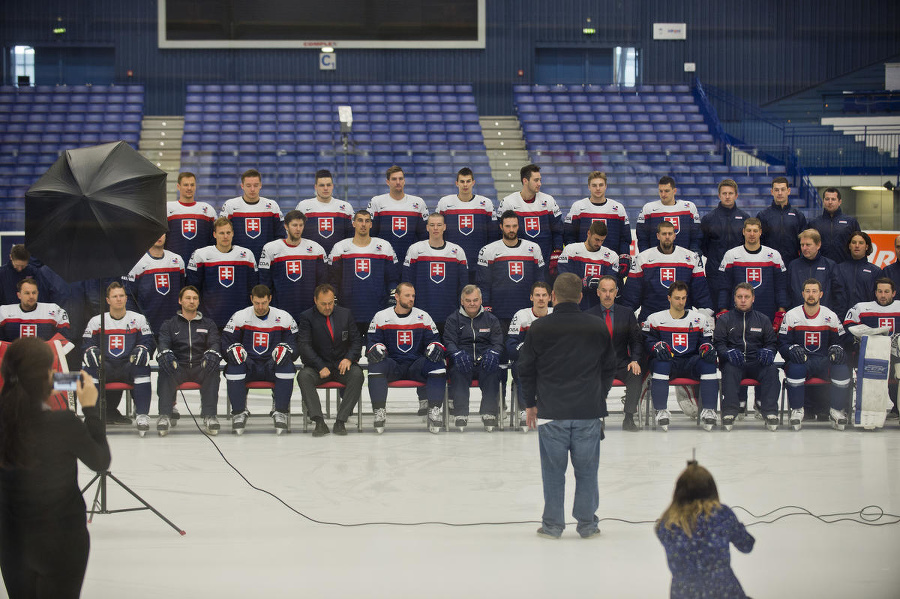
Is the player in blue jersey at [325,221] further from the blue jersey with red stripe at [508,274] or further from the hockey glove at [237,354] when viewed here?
the hockey glove at [237,354]

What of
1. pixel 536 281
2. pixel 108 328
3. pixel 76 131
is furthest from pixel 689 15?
pixel 108 328

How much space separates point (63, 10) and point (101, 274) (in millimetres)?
16280

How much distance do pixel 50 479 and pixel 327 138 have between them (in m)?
15.2

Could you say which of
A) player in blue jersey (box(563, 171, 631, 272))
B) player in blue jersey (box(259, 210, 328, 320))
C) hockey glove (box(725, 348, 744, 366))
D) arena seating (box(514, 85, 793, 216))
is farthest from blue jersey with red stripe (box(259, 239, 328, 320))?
arena seating (box(514, 85, 793, 216))

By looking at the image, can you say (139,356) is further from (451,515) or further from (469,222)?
(451,515)

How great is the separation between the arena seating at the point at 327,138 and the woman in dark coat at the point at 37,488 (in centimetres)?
1197

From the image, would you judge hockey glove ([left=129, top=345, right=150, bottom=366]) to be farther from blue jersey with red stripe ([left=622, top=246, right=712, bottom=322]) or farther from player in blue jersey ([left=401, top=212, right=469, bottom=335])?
blue jersey with red stripe ([left=622, top=246, right=712, bottom=322])

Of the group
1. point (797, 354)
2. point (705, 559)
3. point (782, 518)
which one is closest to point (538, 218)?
point (797, 354)

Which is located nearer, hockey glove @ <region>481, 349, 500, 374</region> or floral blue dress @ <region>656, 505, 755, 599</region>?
Result: floral blue dress @ <region>656, 505, 755, 599</region>

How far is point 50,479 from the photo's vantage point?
3.26 m

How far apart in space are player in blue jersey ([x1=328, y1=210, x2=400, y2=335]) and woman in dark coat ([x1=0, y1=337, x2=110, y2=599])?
5430mm

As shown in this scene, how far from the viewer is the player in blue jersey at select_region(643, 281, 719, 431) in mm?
8352

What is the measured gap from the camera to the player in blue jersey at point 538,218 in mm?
9188

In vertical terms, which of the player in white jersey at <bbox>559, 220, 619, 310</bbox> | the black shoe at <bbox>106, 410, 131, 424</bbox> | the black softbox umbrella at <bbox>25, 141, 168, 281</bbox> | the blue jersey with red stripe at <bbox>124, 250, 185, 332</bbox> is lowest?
the black shoe at <bbox>106, 410, 131, 424</bbox>
